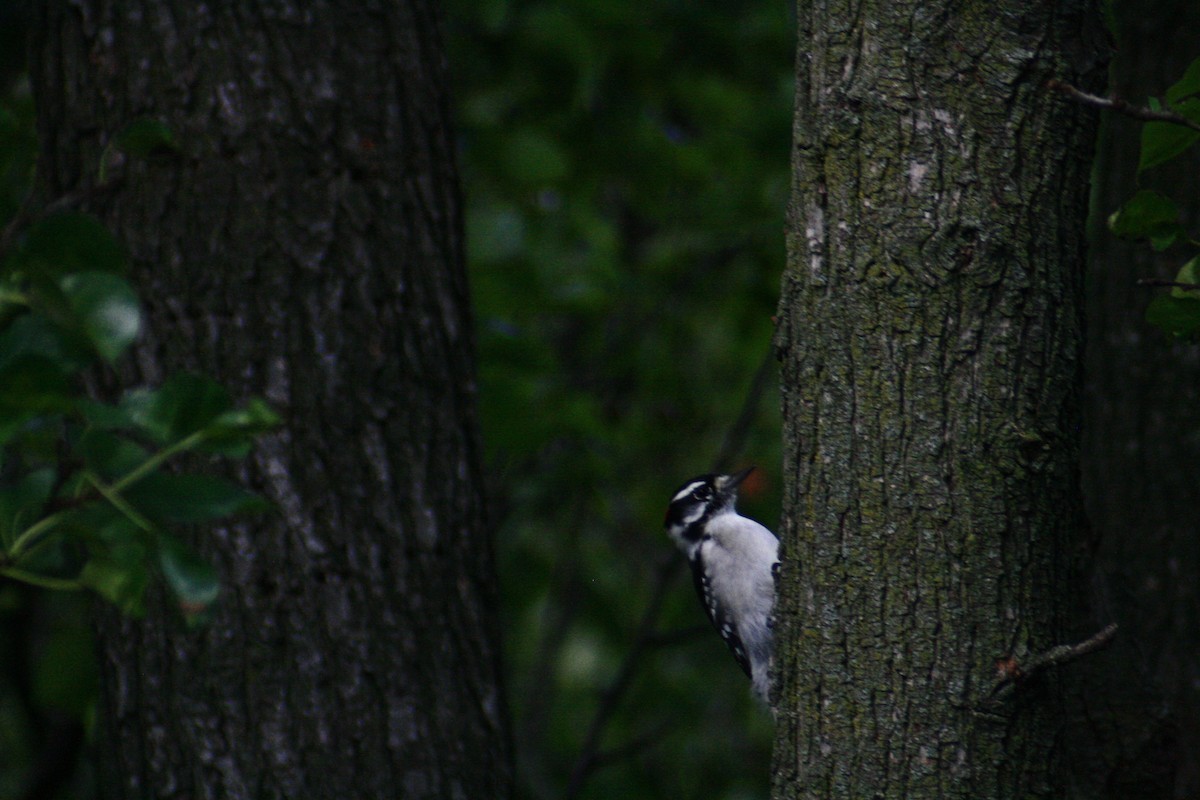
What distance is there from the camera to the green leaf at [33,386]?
1479mm

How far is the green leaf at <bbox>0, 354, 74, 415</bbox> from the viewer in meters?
1.48

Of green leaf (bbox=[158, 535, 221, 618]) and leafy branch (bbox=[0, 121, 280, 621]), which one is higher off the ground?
leafy branch (bbox=[0, 121, 280, 621])

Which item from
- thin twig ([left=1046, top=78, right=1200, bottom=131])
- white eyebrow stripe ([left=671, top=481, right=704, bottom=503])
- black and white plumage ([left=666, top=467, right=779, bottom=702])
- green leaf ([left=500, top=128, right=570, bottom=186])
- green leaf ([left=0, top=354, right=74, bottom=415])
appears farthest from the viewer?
green leaf ([left=500, top=128, right=570, bottom=186])

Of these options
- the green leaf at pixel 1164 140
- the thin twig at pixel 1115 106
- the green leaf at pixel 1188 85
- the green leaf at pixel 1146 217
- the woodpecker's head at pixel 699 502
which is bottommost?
the woodpecker's head at pixel 699 502

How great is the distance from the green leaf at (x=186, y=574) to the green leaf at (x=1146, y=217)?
1658mm

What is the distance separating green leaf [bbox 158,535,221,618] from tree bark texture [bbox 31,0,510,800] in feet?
3.48

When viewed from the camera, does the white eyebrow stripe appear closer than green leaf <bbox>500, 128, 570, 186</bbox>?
Yes

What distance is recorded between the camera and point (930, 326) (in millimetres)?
1827

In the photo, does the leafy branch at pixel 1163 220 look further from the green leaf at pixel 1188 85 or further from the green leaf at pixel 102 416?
the green leaf at pixel 102 416

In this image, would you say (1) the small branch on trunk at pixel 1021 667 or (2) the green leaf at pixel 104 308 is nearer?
(2) the green leaf at pixel 104 308

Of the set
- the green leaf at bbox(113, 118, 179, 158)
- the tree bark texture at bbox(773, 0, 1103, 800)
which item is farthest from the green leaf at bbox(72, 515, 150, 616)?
the tree bark texture at bbox(773, 0, 1103, 800)

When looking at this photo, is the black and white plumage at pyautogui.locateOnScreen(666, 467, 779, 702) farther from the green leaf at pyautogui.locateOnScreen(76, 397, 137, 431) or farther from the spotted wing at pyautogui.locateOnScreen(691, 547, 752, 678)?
the green leaf at pyautogui.locateOnScreen(76, 397, 137, 431)

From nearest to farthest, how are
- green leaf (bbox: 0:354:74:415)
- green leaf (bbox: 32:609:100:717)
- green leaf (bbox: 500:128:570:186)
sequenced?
1. green leaf (bbox: 0:354:74:415)
2. green leaf (bbox: 32:609:100:717)
3. green leaf (bbox: 500:128:570:186)

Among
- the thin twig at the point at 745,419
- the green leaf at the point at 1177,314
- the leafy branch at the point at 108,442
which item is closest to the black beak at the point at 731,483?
the thin twig at the point at 745,419
